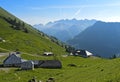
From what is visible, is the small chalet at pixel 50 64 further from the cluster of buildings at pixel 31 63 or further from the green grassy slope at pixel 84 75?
the green grassy slope at pixel 84 75

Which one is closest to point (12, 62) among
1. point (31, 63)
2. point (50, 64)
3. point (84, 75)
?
point (50, 64)

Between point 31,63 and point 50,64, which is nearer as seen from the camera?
point 31,63

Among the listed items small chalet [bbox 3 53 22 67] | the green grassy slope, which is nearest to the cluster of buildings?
small chalet [bbox 3 53 22 67]

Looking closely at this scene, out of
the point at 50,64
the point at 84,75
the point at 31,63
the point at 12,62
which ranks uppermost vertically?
the point at 12,62

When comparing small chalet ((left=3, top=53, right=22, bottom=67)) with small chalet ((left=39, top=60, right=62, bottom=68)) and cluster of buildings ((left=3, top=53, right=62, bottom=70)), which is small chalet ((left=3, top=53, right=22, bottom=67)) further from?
small chalet ((left=39, top=60, right=62, bottom=68))

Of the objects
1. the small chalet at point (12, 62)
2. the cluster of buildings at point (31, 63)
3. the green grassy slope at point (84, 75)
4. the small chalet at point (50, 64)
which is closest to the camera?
the green grassy slope at point (84, 75)

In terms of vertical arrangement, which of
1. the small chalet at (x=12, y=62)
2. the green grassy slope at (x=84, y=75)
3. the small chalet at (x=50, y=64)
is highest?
the small chalet at (x=12, y=62)

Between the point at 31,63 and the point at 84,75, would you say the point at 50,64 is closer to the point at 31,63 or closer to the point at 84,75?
the point at 31,63

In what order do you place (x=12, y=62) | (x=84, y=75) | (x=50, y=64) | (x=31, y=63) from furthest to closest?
(x=12, y=62) → (x=50, y=64) → (x=31, y=63) → (x=84, y=75)

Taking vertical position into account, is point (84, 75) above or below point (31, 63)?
below

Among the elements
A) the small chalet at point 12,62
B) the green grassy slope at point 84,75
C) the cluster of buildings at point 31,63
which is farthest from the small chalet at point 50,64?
the green grassy slope at point 84,75

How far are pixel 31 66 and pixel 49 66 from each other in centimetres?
1092

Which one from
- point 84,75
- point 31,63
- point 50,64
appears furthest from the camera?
point 50,64

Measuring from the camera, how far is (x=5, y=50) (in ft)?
644
